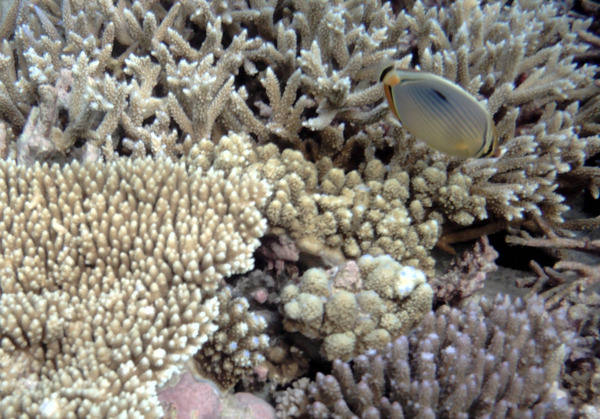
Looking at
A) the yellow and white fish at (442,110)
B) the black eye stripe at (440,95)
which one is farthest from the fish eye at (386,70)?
the black eye stripe at (440,95)

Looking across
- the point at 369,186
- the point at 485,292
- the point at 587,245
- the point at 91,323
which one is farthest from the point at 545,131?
the point at 91,323

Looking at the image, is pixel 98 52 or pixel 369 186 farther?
pixel 98 52

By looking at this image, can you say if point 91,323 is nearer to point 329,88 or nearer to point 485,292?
point 329,88

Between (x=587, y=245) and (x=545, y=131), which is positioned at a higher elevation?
(x=545, y=131)

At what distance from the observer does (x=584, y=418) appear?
236 cm

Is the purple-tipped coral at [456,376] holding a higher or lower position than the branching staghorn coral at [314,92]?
lower

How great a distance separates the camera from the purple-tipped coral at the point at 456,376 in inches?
86.4

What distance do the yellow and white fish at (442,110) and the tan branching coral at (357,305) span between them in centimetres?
91

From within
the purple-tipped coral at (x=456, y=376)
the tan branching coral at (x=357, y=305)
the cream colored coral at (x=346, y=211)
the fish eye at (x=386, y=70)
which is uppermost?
the fish eye at (x=386, y=70)

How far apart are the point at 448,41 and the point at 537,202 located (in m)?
1.58

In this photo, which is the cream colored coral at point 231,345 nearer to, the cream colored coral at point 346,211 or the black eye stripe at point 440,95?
the cream colored coral at point 346,211

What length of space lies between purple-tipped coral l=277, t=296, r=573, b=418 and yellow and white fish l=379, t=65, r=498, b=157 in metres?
1.07

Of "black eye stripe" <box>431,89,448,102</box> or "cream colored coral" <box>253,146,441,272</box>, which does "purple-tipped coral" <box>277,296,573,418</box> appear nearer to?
"cream colored coral" <box>253,146,441,272</box>

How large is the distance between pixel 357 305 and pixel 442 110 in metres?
1.24
